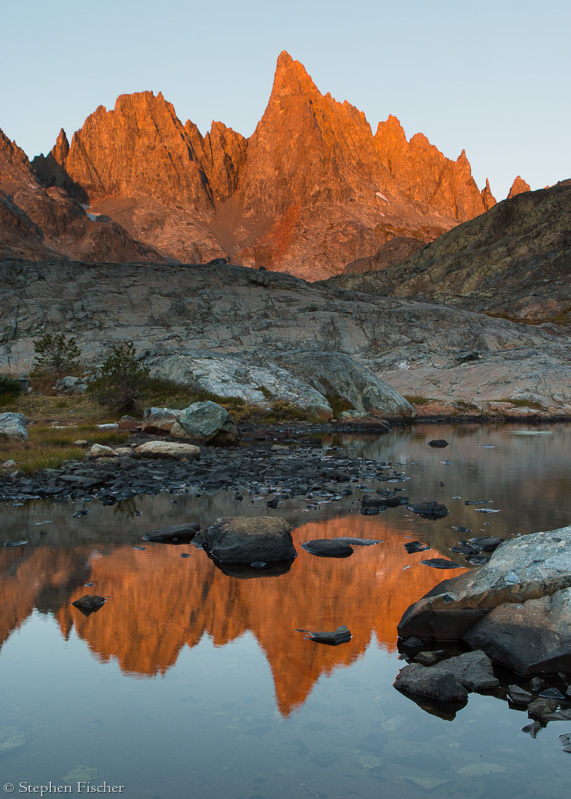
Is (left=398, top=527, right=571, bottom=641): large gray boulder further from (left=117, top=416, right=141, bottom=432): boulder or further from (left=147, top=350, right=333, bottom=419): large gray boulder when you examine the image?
(left=147, top=350, right=333, bottom=419): large gray boulder

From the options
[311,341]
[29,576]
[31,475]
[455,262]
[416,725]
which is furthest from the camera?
[455,262]

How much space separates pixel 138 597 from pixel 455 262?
503 ft

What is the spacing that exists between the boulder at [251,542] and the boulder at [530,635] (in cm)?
409

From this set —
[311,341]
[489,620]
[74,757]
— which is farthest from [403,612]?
[311,341]

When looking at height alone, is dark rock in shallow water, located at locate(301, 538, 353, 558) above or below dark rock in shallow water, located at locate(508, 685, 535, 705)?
above

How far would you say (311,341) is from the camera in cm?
7738

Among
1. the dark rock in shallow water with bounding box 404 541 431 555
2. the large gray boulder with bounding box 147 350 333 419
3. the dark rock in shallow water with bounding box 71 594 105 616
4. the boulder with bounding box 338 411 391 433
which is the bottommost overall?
the dark rock in shallow water with bounding box 404 541 431 555

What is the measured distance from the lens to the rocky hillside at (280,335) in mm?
42656

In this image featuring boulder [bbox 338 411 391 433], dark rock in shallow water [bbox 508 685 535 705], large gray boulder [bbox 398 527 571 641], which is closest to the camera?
dark rock in shallow water [bbox 508 685 535 705]

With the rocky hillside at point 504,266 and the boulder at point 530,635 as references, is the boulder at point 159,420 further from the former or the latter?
the rocky hillside at point 504,266

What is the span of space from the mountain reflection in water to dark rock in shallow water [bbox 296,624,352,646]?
0.32 feet

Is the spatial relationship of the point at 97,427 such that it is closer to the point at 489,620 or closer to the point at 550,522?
the point at 550,522

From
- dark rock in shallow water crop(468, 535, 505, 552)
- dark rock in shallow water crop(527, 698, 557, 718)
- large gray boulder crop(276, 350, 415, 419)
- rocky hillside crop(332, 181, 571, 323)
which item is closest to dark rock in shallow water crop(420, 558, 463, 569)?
dark rock in shallow water crop(468, 535, 505, 552)

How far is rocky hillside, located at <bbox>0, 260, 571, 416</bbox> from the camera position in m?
42.7
